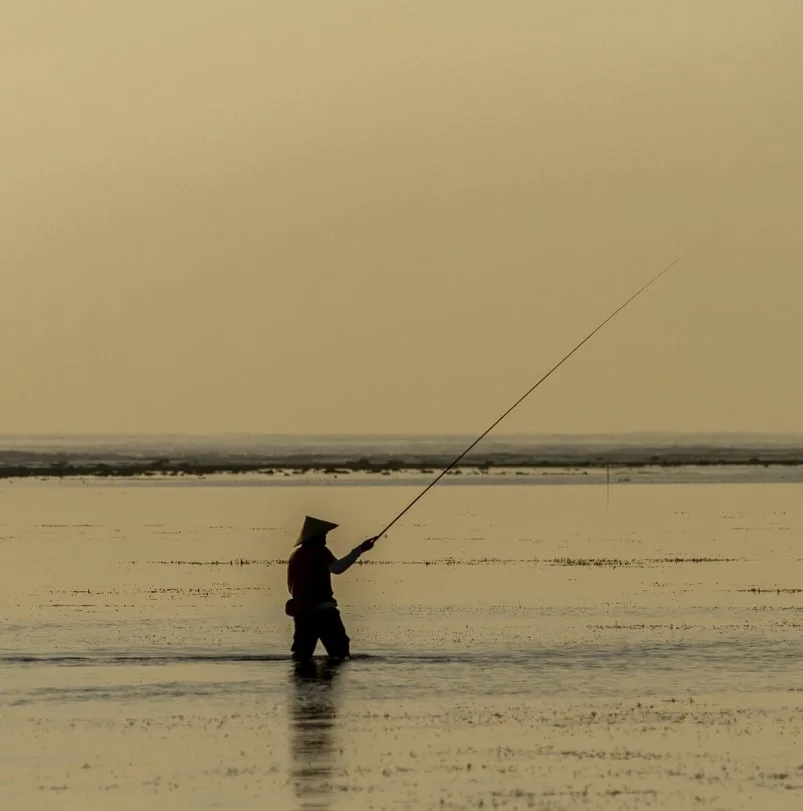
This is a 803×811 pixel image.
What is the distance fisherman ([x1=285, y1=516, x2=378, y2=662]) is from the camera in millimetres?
19984

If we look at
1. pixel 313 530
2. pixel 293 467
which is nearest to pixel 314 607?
pixel 313 530

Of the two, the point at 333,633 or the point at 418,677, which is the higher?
the point at 333,633

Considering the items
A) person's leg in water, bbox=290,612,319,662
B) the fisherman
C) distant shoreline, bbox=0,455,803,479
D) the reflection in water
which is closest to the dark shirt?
the fisherman

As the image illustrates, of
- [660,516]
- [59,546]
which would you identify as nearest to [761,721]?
[59,546]

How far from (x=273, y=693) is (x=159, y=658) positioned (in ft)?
9.11

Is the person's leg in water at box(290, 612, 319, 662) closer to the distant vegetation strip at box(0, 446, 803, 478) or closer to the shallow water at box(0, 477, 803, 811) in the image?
the shallow water at box(0, 477, 803, 811)

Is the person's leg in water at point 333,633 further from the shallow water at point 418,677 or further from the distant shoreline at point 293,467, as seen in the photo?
the distant shoreline at point 293,467

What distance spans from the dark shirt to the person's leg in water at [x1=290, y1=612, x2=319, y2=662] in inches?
5.2

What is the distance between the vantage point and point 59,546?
118ft

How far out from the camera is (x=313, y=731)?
50.5 ft

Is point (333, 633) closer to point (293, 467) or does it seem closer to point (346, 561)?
point (346, 561)

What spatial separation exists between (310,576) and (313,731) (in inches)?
190

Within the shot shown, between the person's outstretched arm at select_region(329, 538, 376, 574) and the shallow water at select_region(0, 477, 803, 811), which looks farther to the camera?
the person's outstretched arm at select_region(329, 538, 376, 574)

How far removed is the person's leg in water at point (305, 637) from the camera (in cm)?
1997
